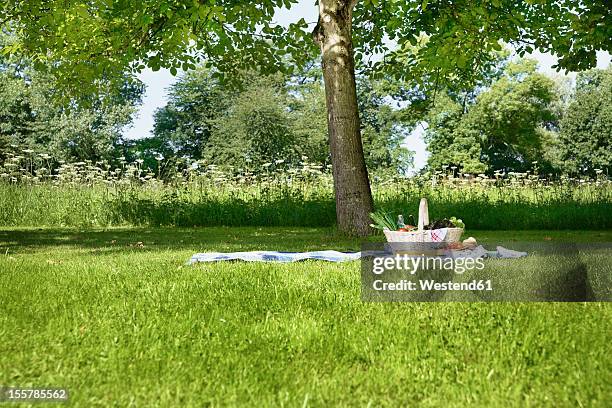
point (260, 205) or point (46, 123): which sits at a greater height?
point (46, 123)

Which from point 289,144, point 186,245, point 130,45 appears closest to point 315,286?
point 186,245

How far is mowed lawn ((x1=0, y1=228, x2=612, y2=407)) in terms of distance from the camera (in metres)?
2.83

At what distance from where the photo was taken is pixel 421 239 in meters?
5.79

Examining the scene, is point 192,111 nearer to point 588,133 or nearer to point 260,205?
point 588,133

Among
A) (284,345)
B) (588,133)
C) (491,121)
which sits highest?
(491,121)

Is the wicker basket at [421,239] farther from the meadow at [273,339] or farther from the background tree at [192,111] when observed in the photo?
the background tree at [192,111]

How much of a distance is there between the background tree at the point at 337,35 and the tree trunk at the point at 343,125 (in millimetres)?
17

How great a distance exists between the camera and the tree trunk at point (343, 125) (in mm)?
10883

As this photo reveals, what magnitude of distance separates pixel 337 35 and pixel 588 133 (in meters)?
39.2

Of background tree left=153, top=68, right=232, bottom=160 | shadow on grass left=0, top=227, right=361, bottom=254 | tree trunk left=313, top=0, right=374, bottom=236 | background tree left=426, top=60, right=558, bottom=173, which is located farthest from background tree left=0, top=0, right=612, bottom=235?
background tree left=153, top=68, right=232, bottom=160

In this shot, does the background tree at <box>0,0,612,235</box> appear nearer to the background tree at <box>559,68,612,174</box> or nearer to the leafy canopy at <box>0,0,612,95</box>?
the leafy canopy at <box>0,0,612,95</box>
